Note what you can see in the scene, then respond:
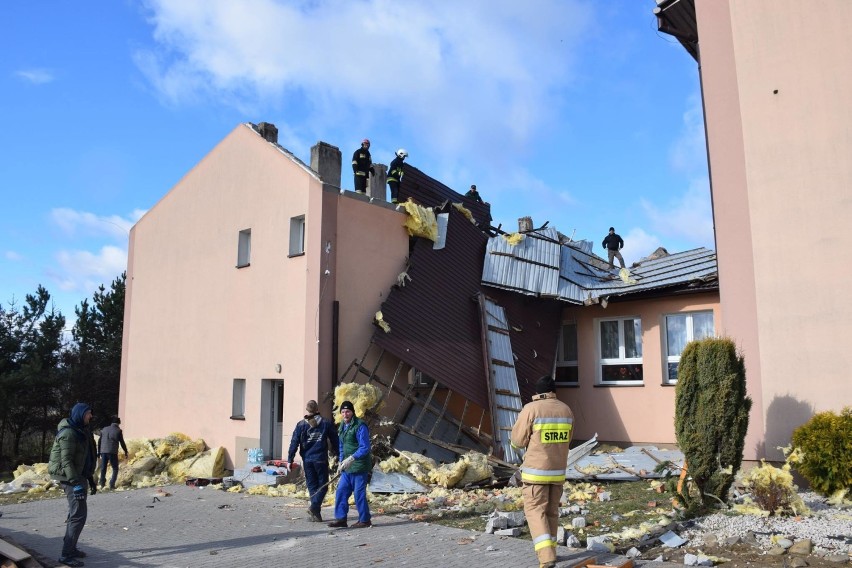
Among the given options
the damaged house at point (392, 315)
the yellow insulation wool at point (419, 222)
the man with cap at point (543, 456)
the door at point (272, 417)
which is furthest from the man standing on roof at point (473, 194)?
the man with cap at point (543, 456)

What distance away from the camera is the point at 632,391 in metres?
15.1

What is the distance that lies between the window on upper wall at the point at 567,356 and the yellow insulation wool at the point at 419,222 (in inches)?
162

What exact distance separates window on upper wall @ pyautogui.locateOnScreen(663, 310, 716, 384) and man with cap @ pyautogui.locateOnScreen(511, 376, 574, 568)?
884 centimetres

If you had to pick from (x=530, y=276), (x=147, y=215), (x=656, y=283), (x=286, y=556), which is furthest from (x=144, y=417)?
(x=656, y=283)

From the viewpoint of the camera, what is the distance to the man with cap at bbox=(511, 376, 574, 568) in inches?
252

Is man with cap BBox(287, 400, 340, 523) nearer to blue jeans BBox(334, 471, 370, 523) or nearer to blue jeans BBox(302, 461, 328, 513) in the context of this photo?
blue jeans BBox(302, 461, 328, 513)

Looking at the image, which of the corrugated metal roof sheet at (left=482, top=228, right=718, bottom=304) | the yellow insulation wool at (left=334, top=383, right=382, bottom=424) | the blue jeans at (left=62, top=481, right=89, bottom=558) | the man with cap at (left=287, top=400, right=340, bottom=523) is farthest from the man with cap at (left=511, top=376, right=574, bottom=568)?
the corrugated metal roof sheet at (left=482, top=228, right=718, bottom=304)

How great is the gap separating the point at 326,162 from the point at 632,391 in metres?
8.31

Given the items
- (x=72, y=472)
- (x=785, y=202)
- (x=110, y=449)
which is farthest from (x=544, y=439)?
(x=110, y=449)

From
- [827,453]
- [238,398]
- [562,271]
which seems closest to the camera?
[827,453]

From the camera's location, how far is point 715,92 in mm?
11094

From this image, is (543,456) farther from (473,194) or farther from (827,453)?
(473,194)

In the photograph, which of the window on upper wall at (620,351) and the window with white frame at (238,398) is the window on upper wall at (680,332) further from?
the window with white frame at (238,398)

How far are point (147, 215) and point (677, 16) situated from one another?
1423cm
